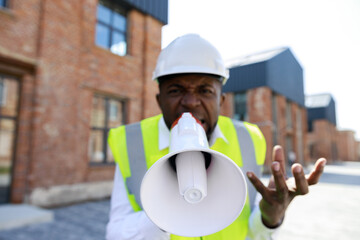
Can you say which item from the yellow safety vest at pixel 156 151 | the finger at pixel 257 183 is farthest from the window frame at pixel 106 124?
the finger at pixel 257 183

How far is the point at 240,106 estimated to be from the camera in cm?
1755

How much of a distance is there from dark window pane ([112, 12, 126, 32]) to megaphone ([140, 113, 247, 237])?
8082mm

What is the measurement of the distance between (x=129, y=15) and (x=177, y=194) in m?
8.60

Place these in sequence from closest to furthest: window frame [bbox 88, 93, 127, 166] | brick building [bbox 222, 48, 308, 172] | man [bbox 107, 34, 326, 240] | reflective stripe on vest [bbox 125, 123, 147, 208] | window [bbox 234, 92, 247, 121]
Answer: man [bbox 107, 34, 326, 240] → reflective stripe on vest [bbox 125, 123, 147, 208] → window frame [bbox 88, 93, 127, 166] → brick building [bbox 222, 48, 308, 172] → window [bbox 234, 92, 247, 121]

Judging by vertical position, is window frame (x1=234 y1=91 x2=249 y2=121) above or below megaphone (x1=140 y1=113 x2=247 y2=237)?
above

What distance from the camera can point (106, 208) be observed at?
6086mm

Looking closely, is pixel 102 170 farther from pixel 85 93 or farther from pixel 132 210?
pixel 132 210

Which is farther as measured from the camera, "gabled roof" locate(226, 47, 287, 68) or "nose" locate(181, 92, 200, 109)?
"gabled roof" locate(226, 47, 287, 68)

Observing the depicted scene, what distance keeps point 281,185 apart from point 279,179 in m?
0.04

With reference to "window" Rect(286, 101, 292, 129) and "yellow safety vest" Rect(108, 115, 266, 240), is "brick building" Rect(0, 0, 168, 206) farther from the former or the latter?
"window" Rect(286, 101, 292, 129)

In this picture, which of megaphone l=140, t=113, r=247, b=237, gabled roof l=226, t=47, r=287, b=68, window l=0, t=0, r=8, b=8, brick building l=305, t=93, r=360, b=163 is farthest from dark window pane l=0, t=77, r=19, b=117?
brick building l=305, t=93, r=360, b=163

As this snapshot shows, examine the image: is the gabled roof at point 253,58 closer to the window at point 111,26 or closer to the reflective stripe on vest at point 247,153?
the window at point 111,26

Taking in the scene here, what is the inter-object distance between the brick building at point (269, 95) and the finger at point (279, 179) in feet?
49.3

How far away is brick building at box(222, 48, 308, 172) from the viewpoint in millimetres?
16172
